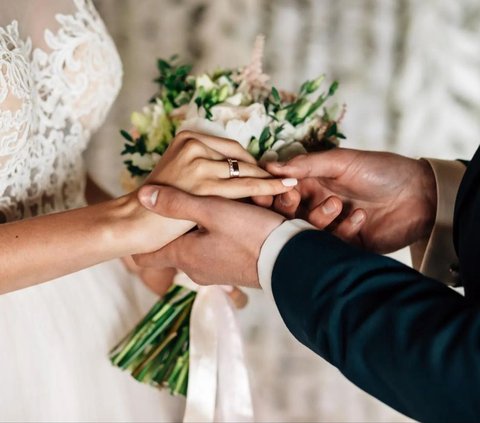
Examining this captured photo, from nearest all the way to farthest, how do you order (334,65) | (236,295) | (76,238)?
(76,238) < (236,295) < (334,65)

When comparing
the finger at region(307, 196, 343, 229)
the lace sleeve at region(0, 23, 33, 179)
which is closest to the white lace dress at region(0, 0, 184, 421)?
the lace sleeve at region(0, 23, 33, 179)

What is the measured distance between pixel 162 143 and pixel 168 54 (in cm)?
84

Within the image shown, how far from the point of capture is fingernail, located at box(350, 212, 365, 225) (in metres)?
1.14

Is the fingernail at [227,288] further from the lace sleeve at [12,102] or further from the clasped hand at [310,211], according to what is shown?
the lace sleeve at [12,102]

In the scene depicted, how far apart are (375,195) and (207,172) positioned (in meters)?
0.36

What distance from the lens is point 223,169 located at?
106cm

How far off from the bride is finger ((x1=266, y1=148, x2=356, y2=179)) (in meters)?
0.03

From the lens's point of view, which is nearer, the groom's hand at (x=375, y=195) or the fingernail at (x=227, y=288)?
the groom's hand at (x=375, y=195)

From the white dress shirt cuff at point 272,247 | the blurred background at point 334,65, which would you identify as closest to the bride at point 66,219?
the white dress shirt cuff at point 272,247

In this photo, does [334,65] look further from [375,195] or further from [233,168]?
[233,168]

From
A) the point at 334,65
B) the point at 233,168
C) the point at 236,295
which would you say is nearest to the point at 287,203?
the point at 233,168

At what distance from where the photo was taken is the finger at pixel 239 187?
105 centimetres

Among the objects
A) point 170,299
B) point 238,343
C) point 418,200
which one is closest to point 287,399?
point 238,343

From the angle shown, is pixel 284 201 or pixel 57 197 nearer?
pixel 284 201
